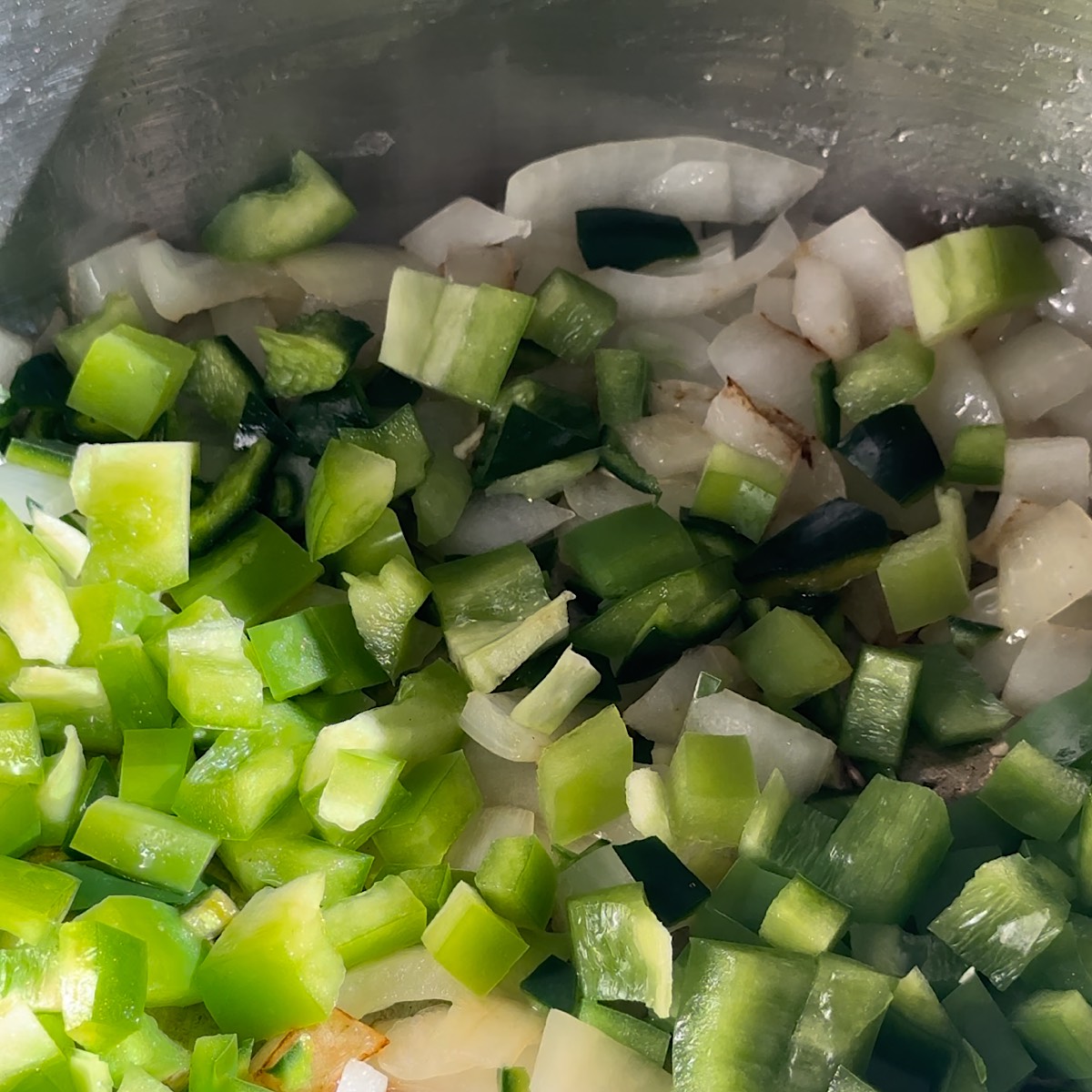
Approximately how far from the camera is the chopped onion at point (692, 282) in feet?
3.82

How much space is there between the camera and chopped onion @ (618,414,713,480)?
43.7 inches

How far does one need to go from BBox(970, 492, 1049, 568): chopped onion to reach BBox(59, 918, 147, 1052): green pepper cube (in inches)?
33.0

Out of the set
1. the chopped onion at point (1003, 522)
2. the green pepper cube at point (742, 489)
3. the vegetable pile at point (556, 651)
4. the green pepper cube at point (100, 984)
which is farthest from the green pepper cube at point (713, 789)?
the green pepper cube at point (100, 984)

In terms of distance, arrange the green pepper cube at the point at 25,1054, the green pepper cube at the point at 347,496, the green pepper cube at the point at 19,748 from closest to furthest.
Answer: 1. the green pepper cube at the point at 25,1054
2. the green pepper cube at the point at 19,748
3. the green pepper cube at the point at 347,496

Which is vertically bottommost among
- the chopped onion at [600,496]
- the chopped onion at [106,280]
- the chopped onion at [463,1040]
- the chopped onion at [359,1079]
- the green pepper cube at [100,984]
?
the chopped onion at [463,1040]

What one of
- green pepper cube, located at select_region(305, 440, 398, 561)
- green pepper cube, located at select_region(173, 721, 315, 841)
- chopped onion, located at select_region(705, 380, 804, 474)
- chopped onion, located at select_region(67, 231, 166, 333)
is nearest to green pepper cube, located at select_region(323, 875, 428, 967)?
green pepper cube, located at select_region(173, 721, 315, 841)

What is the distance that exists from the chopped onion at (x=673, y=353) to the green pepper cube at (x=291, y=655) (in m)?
0.45

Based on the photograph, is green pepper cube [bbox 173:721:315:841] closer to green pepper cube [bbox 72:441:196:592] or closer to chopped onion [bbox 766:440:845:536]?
green pepper cube [bbox 72:441:196:592]

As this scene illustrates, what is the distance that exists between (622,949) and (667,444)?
0.49 m

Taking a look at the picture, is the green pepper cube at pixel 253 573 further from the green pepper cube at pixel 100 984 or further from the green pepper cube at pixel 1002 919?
the green pepper cube at pixel 1002 919

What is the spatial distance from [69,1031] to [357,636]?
0.39 meters

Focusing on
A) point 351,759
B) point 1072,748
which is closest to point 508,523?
point 351,759

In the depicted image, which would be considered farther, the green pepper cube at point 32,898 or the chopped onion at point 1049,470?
the chopped onion at point 1049,470

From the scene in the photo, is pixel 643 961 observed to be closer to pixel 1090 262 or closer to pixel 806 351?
pixel 806 351
